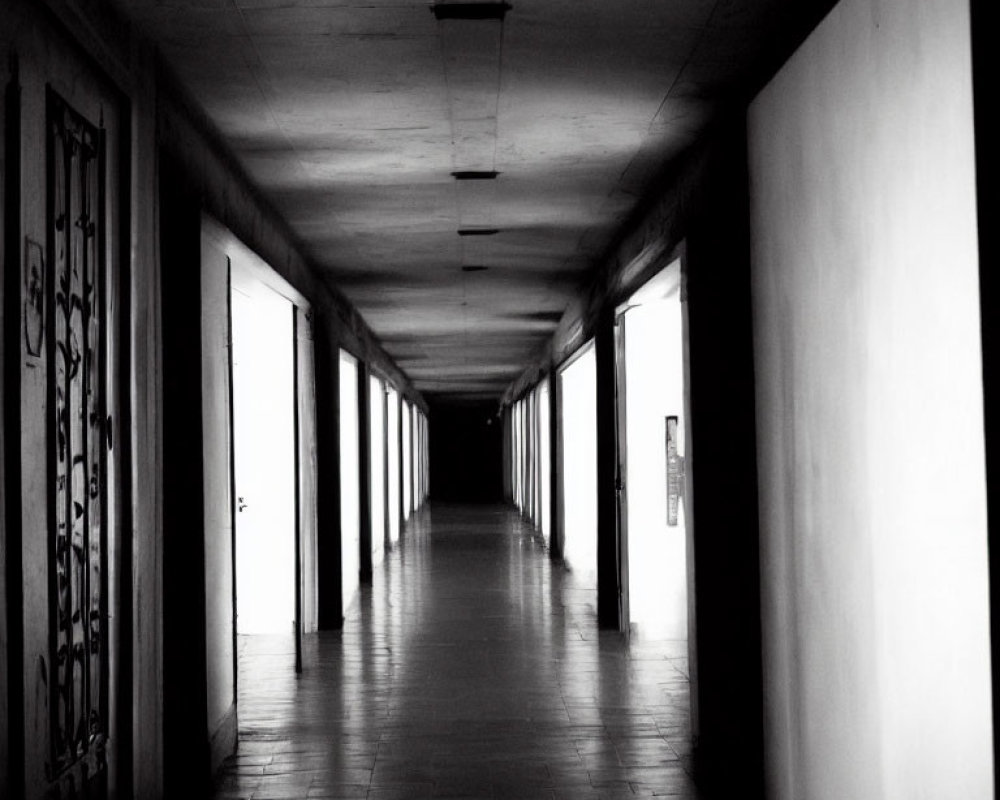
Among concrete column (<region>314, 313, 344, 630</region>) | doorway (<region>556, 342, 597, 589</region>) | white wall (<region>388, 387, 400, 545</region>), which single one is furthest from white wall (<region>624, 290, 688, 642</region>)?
white wall (<region>388, 387, 400, 545</region>)

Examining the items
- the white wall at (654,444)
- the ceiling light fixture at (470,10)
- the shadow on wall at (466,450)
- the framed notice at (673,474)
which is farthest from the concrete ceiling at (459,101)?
the shadow on wall at (466,450)

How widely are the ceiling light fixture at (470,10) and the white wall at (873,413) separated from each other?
1010mm

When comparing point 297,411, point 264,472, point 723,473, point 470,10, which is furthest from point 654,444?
point 470,10

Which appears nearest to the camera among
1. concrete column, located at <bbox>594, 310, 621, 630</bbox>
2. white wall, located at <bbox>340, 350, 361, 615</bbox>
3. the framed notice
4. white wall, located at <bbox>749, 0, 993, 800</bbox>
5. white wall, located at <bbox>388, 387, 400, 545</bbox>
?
white wall, located at <bbox>749, 0, 993, 800</bbox>

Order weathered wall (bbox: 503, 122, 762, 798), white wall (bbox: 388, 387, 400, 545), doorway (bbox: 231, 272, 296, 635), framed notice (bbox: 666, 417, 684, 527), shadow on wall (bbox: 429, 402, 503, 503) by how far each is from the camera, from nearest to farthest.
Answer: weathered wall (bbox: 503, 122, 762, 798) < doorway (bbox: 231, 272, 296, 635) < framed notice (bbox: 666, 417, 684, 527) < white wall (bbox: 388, 387, 400, 545) < shadow on wall (bbox: 429, 402, 503, 503)

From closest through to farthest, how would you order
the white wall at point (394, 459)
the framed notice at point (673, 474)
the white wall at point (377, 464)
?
the framed notice at point (673, 474) < the white wall at point (377, 464) < the white wall at point (394, 459)

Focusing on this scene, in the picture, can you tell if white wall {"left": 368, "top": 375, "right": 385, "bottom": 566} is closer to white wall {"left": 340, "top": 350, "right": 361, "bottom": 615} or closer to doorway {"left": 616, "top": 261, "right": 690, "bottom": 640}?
white wall {"left": 340, "top": 350, "right": 361, "bottom": 615}

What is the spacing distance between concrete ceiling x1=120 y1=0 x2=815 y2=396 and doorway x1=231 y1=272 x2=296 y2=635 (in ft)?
3.40

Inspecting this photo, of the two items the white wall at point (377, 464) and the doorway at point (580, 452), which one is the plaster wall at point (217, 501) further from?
the doorway at point (580, 452)

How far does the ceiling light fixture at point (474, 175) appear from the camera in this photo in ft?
20.8

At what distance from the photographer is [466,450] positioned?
35.4m

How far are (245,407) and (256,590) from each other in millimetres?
1418

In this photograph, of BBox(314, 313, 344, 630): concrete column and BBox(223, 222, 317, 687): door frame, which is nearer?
BBox(223, 222, 317, 687): door frame

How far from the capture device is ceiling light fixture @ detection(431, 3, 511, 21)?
12.9ft
